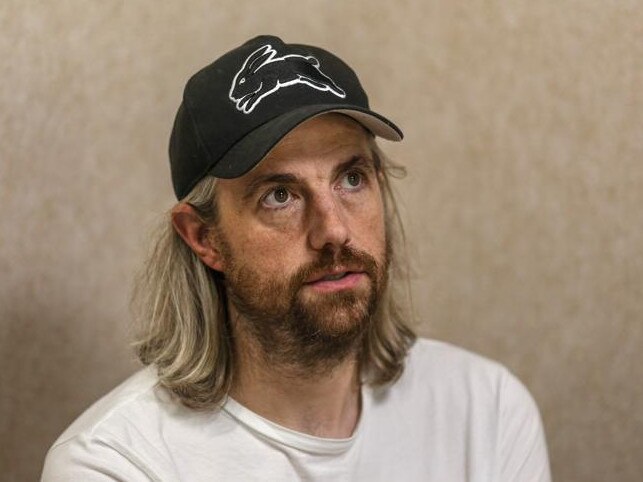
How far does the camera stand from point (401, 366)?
1678mm

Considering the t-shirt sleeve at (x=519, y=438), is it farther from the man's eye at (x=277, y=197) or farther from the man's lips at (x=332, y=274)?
the man's eye at (x=277, y=197)

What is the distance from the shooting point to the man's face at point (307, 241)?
1428 mm

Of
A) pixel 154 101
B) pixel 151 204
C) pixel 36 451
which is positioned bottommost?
pixel 36 451

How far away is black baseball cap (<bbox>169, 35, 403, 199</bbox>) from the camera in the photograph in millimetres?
1409

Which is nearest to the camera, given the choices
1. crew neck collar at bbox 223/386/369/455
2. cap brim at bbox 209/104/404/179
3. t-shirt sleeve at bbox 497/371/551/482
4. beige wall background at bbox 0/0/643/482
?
cap brim at bbox 209/104/404/179

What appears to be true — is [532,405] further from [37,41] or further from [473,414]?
[37,41]

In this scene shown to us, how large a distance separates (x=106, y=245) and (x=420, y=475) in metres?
0.69

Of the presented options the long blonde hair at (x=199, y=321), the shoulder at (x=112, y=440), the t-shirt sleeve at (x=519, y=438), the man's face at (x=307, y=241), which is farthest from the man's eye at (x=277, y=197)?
the t-shirt sleeve at (x=519, y=438)

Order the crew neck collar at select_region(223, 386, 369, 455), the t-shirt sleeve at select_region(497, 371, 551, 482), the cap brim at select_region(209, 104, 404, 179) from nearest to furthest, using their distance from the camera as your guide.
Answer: the cap brim at select_region(209, 104, 404, 179), the crew neck collar at select_region(223, 386, 369, 455), the t-shirt sleeve at select_region(497, 371, 551, 482)

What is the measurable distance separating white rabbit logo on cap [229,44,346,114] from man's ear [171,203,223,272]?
20 cm

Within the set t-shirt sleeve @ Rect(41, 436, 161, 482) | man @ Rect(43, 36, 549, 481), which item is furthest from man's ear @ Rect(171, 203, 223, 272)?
t-shirt sleeve @ Rect(41, 436, 161, 482)

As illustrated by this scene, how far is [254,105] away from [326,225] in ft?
0.66

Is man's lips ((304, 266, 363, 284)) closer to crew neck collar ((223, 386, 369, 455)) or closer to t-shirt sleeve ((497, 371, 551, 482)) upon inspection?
crew neck collar ((223, 386, 369, 455))

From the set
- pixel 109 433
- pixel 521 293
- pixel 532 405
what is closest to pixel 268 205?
pixel 109 433
